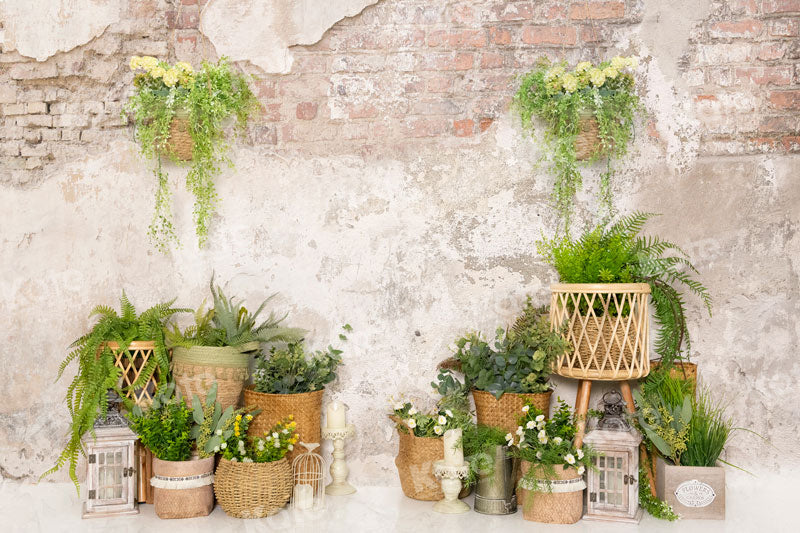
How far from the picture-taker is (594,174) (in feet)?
10.9

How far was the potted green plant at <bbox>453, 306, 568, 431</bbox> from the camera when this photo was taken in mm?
2992

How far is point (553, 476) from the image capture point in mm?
2752

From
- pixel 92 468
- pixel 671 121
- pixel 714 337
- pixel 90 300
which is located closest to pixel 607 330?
pixel 714 337

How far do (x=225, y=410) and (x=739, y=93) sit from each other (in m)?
2.59

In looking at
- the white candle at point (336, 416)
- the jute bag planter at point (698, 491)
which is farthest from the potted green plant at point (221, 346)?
the jute bag planter at point (698, 491)

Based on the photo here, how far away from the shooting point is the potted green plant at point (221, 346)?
3.01m

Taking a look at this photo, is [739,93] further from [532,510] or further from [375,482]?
[375,482]

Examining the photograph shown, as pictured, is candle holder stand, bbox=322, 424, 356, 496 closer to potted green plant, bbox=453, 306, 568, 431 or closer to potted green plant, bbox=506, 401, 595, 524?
potted green plant, bbox=453, 306, 568, 431

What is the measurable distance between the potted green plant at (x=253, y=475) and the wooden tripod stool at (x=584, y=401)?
114 centimetres

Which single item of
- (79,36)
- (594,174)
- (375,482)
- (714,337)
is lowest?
(375,482)

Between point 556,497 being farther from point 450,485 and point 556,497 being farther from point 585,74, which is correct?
point 585,74

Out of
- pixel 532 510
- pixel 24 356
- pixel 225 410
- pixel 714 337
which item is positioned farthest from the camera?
pixel 24 356

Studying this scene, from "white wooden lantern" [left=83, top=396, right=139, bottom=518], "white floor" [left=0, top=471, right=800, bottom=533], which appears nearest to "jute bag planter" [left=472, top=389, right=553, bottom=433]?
"white floor" [left=0, top=471, right=800, bottom=533]

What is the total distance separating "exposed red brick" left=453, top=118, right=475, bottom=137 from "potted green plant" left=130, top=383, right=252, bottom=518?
5.09 feet
